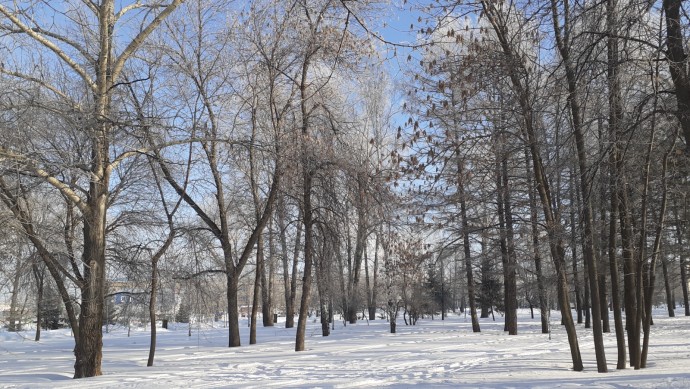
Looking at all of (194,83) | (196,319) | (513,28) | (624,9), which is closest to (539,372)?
(513,28)

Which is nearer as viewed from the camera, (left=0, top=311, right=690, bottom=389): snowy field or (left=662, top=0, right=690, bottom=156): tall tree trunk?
(left=662, top=0, right=690, bottom=156): tall tree trunk

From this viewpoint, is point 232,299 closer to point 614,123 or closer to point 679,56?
point 614,123

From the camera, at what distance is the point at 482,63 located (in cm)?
860

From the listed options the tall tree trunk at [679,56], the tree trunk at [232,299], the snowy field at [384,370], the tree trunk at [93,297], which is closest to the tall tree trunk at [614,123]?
the tall tree trunk at [679,56]

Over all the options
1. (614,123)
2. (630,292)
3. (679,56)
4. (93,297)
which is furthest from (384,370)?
(679,56)

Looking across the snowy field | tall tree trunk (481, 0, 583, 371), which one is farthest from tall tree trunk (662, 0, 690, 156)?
the snowy field

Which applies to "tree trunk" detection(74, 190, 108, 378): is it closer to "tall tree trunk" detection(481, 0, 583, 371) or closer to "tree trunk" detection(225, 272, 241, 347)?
"tree trunk" detection(225, 272, 241, 347)

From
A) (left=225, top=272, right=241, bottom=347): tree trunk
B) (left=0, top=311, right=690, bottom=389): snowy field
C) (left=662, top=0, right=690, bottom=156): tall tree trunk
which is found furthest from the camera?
(left=225, top=272, right=241, bottom=347): tree trunk

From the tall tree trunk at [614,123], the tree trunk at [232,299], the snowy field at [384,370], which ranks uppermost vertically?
the tall tree trunk at [614,123]

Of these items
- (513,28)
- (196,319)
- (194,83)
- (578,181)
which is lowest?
(196,319)

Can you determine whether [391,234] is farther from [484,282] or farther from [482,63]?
[484,282]

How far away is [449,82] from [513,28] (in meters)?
2.02

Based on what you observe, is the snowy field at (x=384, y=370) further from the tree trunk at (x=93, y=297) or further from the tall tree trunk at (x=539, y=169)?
the tall tree trunk at (x=539, y=169)

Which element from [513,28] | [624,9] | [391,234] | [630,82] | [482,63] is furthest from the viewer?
[391,234]
